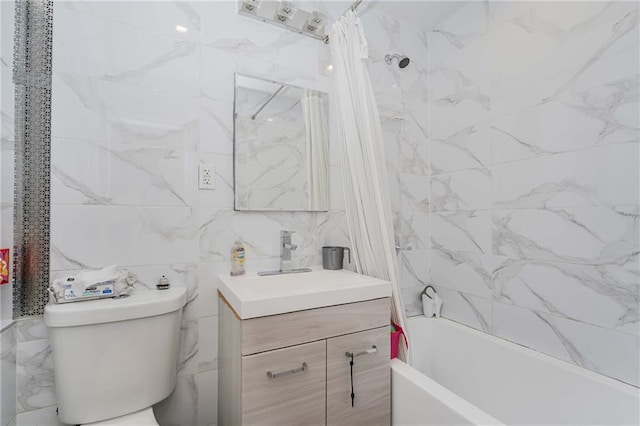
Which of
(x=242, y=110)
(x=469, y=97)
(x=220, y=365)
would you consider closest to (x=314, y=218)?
(x=242, y=110)

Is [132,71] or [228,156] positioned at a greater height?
[132,71]

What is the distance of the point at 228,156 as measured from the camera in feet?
4.75

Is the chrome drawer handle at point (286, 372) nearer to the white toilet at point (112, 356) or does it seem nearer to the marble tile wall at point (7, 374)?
the white toilet at point (112, 356)

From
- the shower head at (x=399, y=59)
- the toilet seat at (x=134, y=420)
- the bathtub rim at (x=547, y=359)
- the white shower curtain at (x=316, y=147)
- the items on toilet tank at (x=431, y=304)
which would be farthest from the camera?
the items on toilet tank at (x=431, y=304)

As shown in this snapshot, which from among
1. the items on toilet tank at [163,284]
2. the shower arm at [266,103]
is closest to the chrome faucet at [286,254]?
the items on toilet tank at [163,284]

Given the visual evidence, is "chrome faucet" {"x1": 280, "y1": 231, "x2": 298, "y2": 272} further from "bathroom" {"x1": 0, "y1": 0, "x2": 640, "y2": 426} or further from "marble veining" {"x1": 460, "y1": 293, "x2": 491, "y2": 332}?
"marble veining" {"x1": 460, "y1": 293, "x2": 491, "y2": 332}

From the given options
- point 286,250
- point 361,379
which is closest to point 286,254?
point 286,250

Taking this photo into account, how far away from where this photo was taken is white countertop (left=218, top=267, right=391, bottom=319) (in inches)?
38.0

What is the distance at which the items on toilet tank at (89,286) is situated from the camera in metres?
1.06

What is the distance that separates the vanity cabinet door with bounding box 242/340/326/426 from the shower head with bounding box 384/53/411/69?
5.50 ft

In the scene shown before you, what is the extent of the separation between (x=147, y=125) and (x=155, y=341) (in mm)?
915

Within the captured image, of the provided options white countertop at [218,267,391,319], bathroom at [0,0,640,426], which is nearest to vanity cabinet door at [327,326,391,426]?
white countertop at [218,267,391,319]

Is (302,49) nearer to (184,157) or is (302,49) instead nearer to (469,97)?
(184,157)

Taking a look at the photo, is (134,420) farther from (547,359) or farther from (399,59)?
(399,59)
